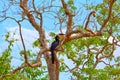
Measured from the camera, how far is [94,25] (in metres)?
10.3

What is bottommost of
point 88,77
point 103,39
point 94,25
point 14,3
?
point 88,77

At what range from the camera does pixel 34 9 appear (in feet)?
34.6

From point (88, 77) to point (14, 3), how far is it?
383 cm

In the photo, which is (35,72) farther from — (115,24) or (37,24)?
(115,24)

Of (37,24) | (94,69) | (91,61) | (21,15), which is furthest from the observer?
(91,61)

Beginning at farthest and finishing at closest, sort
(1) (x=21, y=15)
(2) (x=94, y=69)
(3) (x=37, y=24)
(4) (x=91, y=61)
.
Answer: (4) (x=91, y=61)
(2) (x=94, y=69)
(3) (x=37, y=24)
(1) (x=21, y=15)

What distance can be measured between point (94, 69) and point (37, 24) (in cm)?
258

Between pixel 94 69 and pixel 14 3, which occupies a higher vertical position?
pixel 14 3

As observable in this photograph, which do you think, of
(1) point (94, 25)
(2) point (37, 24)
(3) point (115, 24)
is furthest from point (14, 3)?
(3) point (115, 24)

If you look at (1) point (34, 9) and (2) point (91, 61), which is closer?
(1) point (34, 9)

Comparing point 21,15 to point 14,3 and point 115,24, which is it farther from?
point 115,24

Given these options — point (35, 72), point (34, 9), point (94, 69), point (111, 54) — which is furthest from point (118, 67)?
point (34, 9)

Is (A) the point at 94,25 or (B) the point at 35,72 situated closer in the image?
(A) the point at 94,25

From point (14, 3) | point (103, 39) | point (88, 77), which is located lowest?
point (88, 77)
